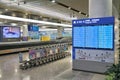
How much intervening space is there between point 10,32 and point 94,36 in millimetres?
9650

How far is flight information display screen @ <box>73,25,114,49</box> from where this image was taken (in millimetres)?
5301

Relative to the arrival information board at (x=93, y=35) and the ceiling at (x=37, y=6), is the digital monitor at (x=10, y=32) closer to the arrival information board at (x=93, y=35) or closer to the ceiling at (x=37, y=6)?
the ceiling at (x=37, y=6)

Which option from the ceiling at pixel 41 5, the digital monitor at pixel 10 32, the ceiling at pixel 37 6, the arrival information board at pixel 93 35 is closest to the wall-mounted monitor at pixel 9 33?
the digital monitor at pixel 10 32

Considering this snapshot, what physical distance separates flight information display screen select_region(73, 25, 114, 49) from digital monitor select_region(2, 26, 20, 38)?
8730mm

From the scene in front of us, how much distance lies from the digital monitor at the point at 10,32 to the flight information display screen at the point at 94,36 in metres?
8.73

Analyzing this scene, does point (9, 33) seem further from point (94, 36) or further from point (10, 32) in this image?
point (94, 36)

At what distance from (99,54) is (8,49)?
7.96 metres

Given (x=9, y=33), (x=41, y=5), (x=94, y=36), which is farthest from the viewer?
(x=9, y=33)

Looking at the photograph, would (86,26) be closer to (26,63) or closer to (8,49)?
(26,63)

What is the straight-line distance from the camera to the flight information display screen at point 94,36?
5.30 metres

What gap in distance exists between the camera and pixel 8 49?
37.5 ft

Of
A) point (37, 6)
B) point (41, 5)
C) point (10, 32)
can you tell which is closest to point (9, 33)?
point (10, 32)

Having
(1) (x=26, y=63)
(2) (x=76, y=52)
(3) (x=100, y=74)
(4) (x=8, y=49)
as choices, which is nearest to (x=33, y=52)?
(1) (x=26, y=63)

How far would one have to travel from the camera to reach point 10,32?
13430mm
